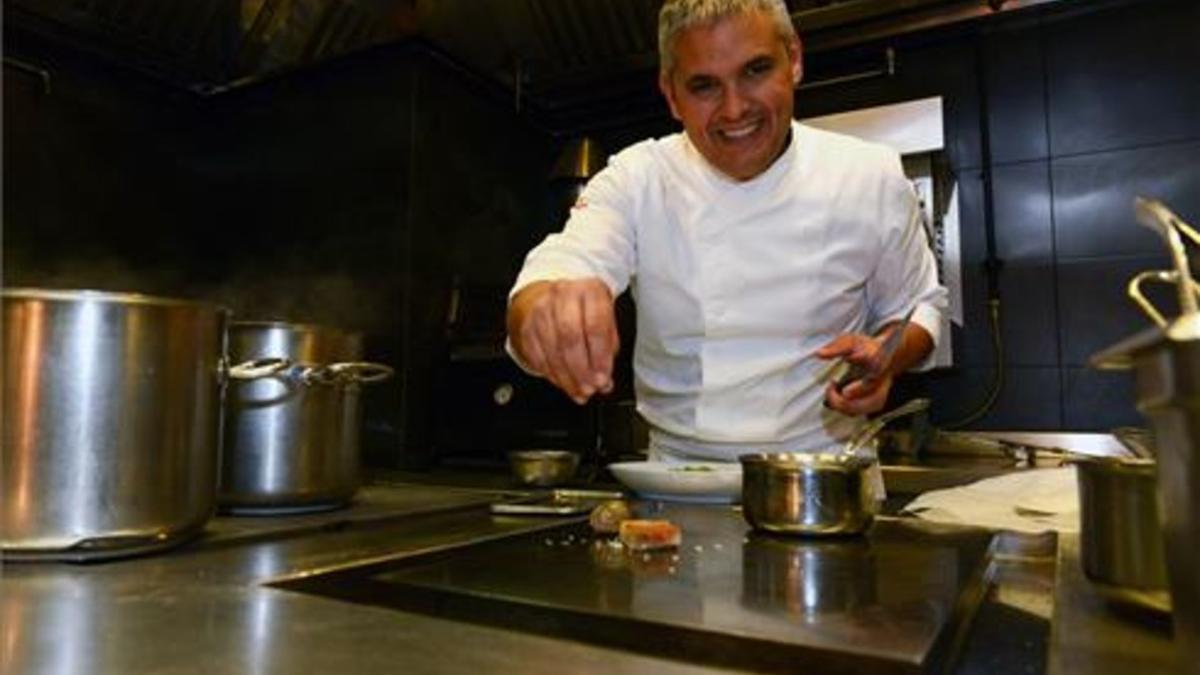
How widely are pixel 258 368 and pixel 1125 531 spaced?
0.85m

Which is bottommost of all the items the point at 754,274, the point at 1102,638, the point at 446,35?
the point at 1102,638

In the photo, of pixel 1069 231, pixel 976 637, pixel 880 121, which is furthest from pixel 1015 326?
pixel 976 637

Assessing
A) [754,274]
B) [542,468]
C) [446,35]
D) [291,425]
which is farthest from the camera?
[446,35]

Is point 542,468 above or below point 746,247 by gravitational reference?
below

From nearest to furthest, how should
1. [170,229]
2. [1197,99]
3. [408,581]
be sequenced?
[408,581] → [1197,99] → [170,229]

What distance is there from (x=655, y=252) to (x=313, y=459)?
68cm

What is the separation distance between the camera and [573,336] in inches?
33.6

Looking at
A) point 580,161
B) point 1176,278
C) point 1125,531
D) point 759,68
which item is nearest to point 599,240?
point 759,68

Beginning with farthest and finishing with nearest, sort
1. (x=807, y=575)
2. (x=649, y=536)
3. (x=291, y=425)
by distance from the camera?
(x=291, y=425), (x=649, y=536), (x=807, y=575)

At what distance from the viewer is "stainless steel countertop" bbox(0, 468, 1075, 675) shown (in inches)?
17.6

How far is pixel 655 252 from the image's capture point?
142 centimetres

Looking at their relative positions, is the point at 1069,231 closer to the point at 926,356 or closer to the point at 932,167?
the point at 932,167

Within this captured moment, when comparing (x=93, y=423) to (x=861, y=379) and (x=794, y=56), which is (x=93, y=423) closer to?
(x=861, y=379)

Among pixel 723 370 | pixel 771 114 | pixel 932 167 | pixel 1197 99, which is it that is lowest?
pixel 723 370
